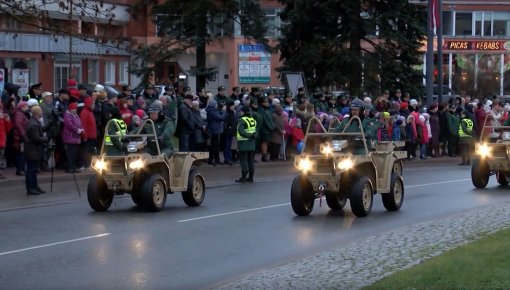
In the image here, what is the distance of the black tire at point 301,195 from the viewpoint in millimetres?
16859

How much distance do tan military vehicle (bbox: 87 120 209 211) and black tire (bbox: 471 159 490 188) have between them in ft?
24.2

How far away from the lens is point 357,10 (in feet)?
125

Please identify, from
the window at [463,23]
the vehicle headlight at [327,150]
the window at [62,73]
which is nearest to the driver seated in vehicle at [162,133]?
the vehicle headlight at [327,150]

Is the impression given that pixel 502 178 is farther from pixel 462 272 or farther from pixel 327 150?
pixel 462 272

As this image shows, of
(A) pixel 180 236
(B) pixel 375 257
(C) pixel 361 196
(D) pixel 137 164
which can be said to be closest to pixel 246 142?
(D) pixel 137 164

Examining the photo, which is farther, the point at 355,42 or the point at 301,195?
the point at 355,42

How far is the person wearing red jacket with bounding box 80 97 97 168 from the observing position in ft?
75.7

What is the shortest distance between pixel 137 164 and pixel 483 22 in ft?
186

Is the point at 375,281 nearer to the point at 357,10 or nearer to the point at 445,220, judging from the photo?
the point at 445,220

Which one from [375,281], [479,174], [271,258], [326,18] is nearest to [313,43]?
[326,18]

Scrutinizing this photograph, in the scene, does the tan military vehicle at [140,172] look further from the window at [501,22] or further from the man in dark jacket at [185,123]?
the window at [501,22]

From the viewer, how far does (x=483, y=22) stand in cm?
7006

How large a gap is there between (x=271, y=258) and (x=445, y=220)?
411cm

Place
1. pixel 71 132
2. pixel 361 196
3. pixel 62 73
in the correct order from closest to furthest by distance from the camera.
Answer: pixel 361 196, pixel 71 132, pixel 62 73
